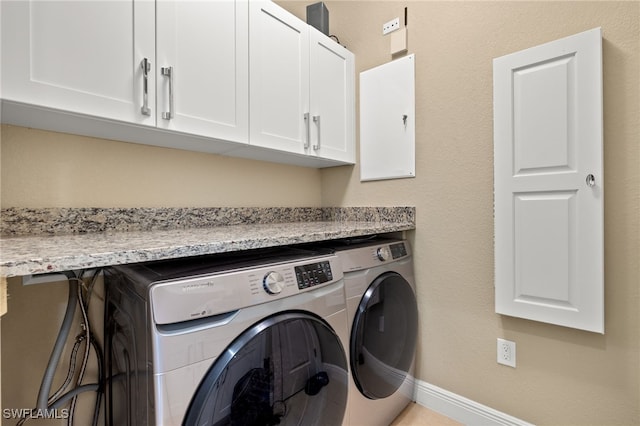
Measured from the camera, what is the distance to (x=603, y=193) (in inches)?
45.6

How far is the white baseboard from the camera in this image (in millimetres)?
1417

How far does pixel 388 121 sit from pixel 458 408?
1659mm

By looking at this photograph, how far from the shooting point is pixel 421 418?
5.08 feet

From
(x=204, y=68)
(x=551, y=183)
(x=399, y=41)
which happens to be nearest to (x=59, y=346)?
(x=204, y=68)

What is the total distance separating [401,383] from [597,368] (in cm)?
83

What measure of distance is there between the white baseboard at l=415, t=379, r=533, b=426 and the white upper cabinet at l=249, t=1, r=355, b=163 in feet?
4.79

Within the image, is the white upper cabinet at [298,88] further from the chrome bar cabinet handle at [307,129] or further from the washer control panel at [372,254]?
the washer control panel at [372,254]

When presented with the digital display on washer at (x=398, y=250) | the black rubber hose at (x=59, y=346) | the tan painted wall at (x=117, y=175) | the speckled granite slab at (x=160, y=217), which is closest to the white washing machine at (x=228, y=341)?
the black rubber hose at (x=59, y=346)

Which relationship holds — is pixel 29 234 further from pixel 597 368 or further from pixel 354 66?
pixel 597 368

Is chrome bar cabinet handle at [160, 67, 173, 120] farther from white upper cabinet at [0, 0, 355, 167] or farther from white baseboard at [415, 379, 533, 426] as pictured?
white baseboard at [415, 379, 533, 426]

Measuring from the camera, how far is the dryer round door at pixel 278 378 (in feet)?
2.55

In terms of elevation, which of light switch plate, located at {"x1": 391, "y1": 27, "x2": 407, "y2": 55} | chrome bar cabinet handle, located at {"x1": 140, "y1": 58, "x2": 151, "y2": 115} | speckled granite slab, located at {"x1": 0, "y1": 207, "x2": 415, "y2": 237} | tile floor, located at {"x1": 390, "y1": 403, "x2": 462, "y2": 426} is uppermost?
light switch plate, located at {"x1": 391, "y1": 27, "x2": 407, "y2": 55}

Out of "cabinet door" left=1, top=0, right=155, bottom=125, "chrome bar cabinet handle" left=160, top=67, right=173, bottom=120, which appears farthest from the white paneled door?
"cabinet door" left=1, top=0, right=155, bottom=125

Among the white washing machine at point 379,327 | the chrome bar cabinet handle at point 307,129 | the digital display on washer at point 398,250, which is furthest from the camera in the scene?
the chrome bar cabinet handle at point 307,129
